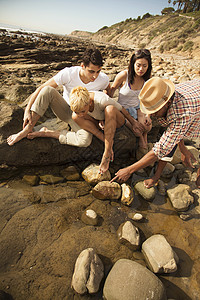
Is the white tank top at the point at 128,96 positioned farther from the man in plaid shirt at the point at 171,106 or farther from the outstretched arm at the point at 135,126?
the man in plaid shirt at the point at 171,106

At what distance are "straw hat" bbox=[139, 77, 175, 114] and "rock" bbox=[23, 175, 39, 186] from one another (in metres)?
1.89

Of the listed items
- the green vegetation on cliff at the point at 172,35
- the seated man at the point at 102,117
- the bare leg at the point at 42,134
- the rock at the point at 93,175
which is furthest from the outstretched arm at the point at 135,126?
the green vegetation on cliff at the point at 172,35

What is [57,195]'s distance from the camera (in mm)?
2529

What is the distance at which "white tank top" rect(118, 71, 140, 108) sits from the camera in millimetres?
3115

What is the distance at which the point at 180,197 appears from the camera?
2.45 m

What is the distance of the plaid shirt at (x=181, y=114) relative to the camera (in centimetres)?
194

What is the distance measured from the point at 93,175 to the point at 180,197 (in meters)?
1.24

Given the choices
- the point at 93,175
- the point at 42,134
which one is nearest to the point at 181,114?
the point at 93,175

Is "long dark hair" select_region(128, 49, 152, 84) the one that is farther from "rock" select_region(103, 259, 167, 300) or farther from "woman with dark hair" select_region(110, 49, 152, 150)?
"rock" select_region(103, 259, 167, 300)

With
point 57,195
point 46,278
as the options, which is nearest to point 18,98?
point 57,195

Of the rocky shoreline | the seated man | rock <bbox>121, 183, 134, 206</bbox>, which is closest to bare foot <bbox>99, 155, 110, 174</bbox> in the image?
the seated man

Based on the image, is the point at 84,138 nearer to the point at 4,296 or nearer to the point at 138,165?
the point at 138,165

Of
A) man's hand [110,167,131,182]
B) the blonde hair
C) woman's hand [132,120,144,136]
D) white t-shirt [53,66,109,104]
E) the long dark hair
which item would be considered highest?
the long dark hair

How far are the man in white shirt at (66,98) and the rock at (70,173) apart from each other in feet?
1.36
